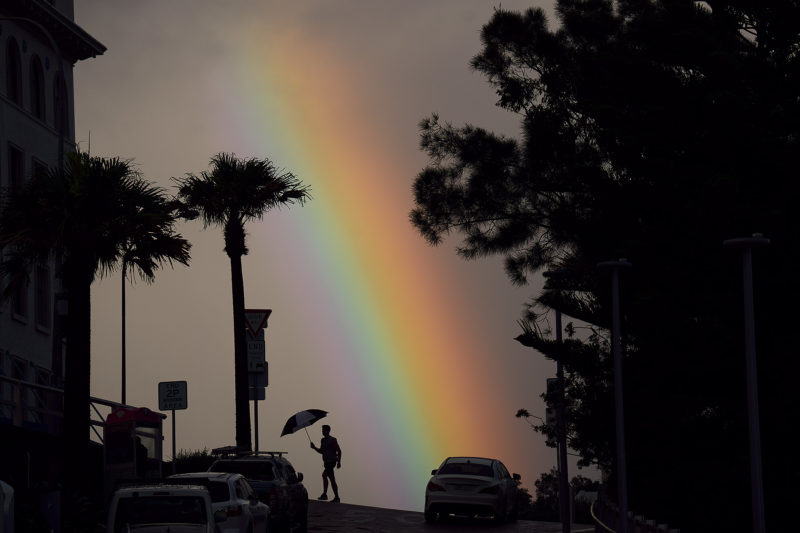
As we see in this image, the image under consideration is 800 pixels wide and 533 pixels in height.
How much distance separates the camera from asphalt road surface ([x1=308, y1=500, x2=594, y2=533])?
3158 centimetres

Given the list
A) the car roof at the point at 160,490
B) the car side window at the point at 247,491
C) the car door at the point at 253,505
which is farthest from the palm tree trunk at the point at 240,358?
the car roof at the point at 160,490

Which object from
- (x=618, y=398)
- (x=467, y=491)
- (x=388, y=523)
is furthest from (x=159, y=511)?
(x=388, y=523)

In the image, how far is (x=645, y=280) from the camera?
1451 inches

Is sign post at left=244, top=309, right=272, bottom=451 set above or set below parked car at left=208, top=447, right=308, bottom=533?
above

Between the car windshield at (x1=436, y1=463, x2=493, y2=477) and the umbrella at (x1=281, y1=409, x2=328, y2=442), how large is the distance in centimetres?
572

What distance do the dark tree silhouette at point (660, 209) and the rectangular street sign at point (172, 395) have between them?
9616 mm

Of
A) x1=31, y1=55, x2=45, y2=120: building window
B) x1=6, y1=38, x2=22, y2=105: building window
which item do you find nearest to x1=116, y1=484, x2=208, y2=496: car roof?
x1=6, y1=38, x2=22, y2=105: building window

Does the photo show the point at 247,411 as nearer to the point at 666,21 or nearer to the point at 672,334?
the point at 672,334

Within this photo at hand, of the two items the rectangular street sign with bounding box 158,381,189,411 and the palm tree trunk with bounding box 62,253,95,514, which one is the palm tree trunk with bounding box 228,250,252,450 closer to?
the rectangular street sign with bounding box 158,381,189,411

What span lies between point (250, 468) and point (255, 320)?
9.31m

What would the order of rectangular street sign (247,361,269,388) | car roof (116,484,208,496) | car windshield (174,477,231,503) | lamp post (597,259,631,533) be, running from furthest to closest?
rectangular street sign (247,361,269,388) → lamp post (597,259,631,533) → car windshield (174,477,231,503) → car roof (116,484,208,496)

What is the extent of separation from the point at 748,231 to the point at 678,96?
15.8 feet

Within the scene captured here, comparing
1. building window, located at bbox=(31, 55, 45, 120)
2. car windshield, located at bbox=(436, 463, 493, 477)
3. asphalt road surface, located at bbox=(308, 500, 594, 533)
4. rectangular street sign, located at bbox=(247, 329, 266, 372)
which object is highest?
building window, located at bbox=(31, 55, 45, 120)

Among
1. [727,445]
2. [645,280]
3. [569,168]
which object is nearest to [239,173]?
[569,168]
